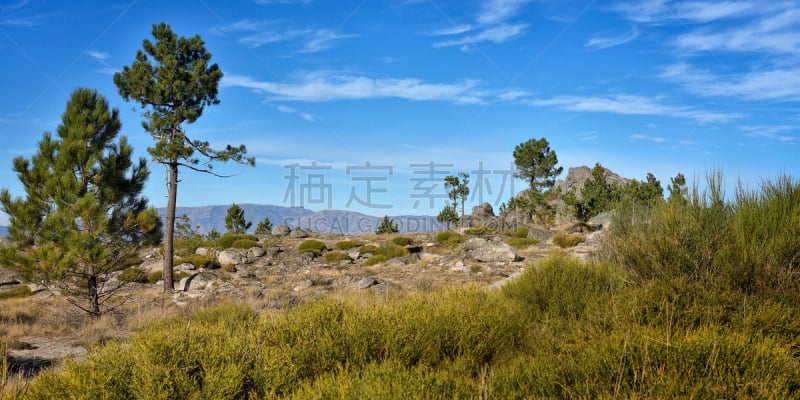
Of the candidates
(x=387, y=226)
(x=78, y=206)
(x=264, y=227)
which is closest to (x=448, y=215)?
(x=387, y=226)

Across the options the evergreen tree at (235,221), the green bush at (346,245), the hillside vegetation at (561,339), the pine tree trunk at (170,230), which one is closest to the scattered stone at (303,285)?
the pine tree trunk at (170,230)

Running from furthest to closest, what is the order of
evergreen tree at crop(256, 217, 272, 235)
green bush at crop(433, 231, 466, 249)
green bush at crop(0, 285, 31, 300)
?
1. evergreen tree at crop(256, 217, 272, 235)
2. green bush at crop(433, 231, 466, 249)
3. green bush at crop(0, 285, 31, 300)

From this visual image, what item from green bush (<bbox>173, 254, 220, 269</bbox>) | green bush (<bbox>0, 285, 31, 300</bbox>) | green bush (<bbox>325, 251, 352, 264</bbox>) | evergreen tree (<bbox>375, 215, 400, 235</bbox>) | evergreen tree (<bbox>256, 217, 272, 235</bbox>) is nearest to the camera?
green bush (<bbox>0, 285, 31, 300</bbox>)

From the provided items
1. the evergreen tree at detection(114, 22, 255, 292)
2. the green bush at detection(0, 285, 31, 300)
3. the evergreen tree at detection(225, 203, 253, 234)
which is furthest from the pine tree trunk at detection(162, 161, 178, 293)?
the evergreen tree at detection(225, 203, 253, 234)

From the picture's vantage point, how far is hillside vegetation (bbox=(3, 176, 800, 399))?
385 centimetres

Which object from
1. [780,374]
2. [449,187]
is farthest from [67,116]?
[449,187]

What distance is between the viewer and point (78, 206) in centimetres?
1125

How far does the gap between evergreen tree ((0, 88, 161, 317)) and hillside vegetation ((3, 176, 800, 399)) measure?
7.53m

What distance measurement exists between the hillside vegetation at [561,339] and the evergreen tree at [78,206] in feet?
24.7

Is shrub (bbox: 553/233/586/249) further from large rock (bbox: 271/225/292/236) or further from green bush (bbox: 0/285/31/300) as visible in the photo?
green bush (bbox: 0/285/31/300)

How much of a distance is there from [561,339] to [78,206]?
1124 cm

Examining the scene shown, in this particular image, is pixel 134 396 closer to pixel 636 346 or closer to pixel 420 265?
pixel 636 346

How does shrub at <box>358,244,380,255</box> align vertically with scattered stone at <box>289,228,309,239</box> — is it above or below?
below

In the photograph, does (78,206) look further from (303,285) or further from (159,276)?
(159,276)
